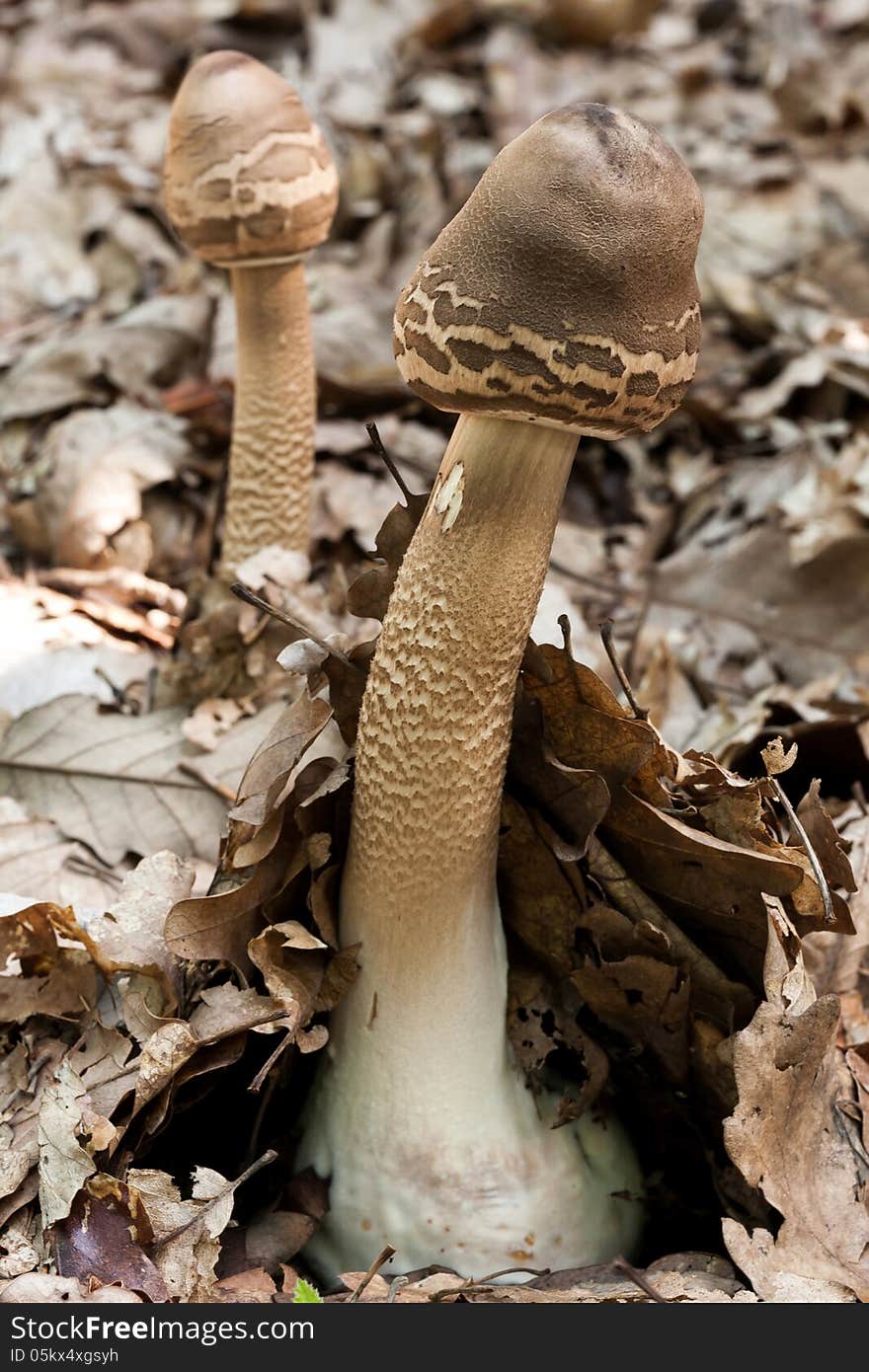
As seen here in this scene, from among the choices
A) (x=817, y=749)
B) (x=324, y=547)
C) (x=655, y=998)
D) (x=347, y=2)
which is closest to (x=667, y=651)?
(x=817, y=749)

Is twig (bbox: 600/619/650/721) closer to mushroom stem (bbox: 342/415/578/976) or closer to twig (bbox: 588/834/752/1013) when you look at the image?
mushroom stem (bbox: 342/415/578/976)

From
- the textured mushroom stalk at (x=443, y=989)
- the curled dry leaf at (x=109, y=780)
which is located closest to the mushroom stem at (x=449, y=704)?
the textured mushroom stalk at (x=443, y=989)

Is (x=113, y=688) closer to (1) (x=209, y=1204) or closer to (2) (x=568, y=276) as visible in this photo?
(1) (x=209, y=1204)

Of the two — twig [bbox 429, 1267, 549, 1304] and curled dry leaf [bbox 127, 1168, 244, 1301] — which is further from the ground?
curled dry leaf [bbox 127, 1168, 244, 1301]

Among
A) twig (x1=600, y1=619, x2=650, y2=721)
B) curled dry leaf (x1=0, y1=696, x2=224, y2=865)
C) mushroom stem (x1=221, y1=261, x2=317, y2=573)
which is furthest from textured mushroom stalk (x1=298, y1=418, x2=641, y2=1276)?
mushroom stem (x1=221, y1=261, x2=317, y2=573)

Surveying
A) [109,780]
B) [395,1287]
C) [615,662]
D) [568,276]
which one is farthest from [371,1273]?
[568,276]

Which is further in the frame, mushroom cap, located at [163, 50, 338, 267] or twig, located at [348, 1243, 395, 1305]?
mushroom cap, located at [163, 50, 338, 267]

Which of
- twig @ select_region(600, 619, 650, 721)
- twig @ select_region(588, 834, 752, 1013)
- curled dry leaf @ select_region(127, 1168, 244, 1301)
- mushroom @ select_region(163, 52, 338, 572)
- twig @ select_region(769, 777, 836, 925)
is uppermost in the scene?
mushroom @ select_region(163, 52, 338, 572)
